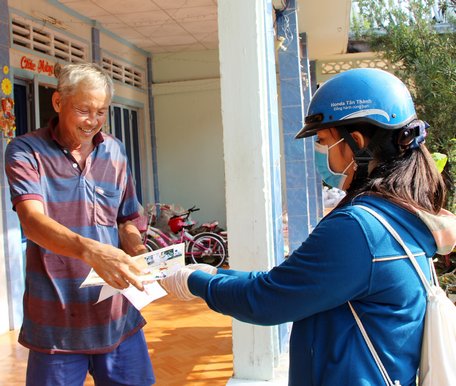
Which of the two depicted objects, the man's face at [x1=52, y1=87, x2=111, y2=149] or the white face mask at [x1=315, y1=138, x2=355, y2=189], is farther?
the man's face at [x1=52, y1=87, x2=111, y2=149]

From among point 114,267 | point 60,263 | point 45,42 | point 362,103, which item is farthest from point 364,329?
point 45,42

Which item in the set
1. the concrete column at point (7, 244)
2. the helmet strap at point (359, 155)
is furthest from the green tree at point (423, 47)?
the helmet strap at point (359, 155)

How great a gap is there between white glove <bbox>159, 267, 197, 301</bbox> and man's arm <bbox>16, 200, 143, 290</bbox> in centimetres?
11

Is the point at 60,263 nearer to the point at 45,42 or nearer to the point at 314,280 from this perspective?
the point at 314,280

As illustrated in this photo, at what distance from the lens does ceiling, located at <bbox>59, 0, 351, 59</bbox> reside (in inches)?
293

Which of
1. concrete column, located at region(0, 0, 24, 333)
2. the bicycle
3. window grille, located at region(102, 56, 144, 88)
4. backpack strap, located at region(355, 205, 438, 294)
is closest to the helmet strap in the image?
backpack strap, located at region(355, 205, 438, 294)

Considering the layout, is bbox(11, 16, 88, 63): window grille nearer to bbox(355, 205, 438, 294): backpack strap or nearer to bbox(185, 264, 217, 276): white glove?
bbox(185, 264, 217, 276): white glove

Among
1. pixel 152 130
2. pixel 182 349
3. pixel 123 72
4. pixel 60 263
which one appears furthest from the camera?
pixel 152 130

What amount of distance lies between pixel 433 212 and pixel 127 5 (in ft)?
22.7

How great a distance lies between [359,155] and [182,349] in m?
3.86

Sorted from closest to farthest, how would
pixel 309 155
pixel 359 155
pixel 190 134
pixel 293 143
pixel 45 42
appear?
pixel 359 155
pixel 293 143
pixel 45 42
pixel 309 155
pixel 190 134

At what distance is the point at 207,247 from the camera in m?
8.37

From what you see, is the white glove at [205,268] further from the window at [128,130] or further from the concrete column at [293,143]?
the window at [128,130]

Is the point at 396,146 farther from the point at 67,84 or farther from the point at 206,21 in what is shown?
Answer: the point at 206,21
